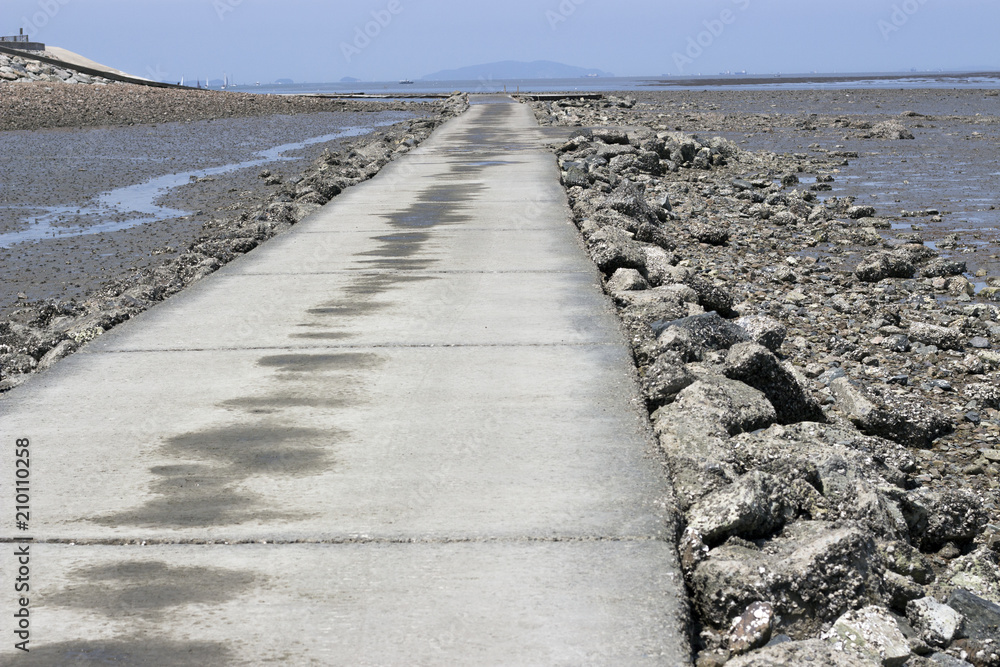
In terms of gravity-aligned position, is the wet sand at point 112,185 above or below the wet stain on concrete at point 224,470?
below

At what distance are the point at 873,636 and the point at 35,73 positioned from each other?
6181 cm

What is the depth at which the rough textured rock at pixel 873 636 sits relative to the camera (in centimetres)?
278

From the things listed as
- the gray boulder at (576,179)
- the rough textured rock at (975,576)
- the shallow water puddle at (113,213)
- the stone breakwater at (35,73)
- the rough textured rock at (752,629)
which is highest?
the stone breakwater at (35,73)

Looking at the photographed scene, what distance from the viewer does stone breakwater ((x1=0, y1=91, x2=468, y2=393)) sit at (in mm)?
5777

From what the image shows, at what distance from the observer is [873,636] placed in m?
2.85

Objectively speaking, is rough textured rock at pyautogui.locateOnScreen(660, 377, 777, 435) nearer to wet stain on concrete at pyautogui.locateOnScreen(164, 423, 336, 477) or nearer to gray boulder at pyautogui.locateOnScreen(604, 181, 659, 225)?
wet stain on concrete at pyautogui.locateOnScreen(164, 423, 336, 477)

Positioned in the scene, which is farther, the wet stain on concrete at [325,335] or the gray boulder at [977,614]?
the wet stain on concrete at [325,335]

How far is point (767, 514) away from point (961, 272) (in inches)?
321

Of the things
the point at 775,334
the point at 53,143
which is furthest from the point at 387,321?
the point at 53,143

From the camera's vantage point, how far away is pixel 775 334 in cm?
648

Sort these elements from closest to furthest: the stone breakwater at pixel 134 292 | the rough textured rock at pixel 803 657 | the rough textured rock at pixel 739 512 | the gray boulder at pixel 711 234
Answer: the rough textured rock at pixel 803 657 → the rough textured rock at pixel 739 512 → the stone breakwater at pixel 134 292 → the gray boulder at pixel 711 234

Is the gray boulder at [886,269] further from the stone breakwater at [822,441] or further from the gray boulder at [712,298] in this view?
the gray boulder at [712,298]

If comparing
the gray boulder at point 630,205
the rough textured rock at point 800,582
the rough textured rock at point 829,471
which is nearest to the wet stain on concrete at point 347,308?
the rough textured rock at point 829,471

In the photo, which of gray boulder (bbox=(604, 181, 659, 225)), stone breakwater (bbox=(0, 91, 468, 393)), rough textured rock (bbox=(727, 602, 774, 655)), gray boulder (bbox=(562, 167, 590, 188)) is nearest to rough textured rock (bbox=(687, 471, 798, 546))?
rough textured rock (bbox=(727, 602, 774, 655))
